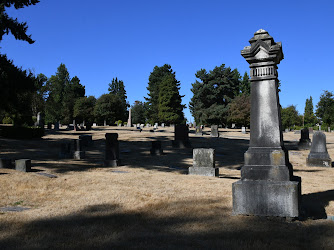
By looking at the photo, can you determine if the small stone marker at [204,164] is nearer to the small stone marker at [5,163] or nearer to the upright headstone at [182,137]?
the small stone marker at [5,163]

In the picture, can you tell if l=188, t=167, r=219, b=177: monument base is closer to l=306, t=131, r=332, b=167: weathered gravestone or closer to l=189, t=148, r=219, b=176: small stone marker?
l=189, t=148, r=219, b=176: small stone marker

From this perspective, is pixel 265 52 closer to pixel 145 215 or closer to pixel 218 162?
pixel 145 215

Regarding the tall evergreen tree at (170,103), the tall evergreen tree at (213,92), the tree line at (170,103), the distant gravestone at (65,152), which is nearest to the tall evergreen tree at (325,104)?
the tree line at (170,103)

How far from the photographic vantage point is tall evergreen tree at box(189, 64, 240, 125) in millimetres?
62000

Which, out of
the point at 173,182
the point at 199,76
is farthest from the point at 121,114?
the point at 173,182

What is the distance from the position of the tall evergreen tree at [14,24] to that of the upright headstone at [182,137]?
37.5 ft

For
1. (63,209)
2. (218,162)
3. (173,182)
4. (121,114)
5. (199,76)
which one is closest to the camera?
(63,209)

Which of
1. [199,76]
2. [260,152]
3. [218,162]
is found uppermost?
[199,76]

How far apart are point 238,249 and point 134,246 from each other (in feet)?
4.21

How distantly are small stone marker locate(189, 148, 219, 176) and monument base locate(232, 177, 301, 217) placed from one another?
5.60 m

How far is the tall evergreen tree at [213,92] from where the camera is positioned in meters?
62.0

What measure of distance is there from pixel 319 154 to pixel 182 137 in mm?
9083

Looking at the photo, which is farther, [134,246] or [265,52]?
[265,52]

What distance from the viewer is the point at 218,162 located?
14461mm
